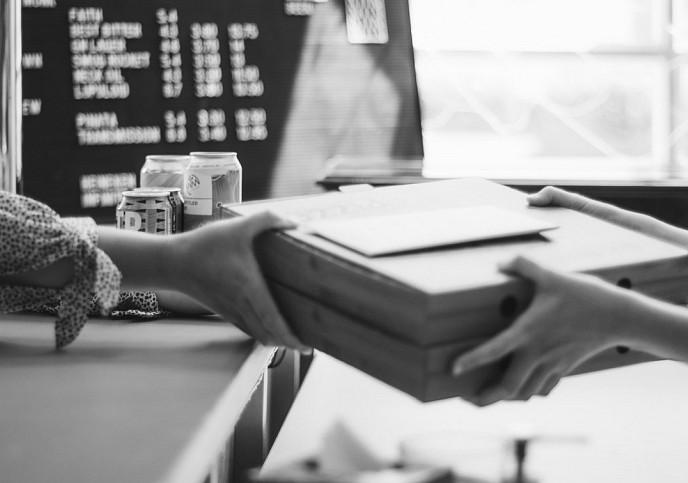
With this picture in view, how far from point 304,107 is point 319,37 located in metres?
0.20

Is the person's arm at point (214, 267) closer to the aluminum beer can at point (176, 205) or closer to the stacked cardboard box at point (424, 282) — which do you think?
the stacked cardboard box at point (424, 282)

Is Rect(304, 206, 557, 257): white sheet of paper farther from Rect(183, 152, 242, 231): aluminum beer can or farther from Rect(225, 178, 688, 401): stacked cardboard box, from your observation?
Rect(183, 152, 242, 231): aluminum beer can

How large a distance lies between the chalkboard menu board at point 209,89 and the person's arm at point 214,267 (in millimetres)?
1294

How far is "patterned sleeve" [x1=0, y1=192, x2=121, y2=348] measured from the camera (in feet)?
3.22

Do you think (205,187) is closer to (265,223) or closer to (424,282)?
(265,223)

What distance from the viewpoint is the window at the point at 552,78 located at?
12.1 feet

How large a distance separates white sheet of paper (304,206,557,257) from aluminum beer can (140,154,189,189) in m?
0.55

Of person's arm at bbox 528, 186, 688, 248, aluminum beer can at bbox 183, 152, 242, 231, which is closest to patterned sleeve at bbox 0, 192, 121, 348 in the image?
aluminum beer can at bbox 183, 152, 242, 231

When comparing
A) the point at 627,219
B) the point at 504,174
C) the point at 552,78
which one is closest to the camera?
the point at 627,219

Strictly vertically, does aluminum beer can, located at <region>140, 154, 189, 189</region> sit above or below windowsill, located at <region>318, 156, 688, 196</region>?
above

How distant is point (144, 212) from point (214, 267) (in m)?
0.29

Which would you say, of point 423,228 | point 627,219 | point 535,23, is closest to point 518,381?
point 423,228

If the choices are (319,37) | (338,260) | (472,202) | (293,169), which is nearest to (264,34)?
(319,37)

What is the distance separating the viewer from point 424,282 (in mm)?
718
